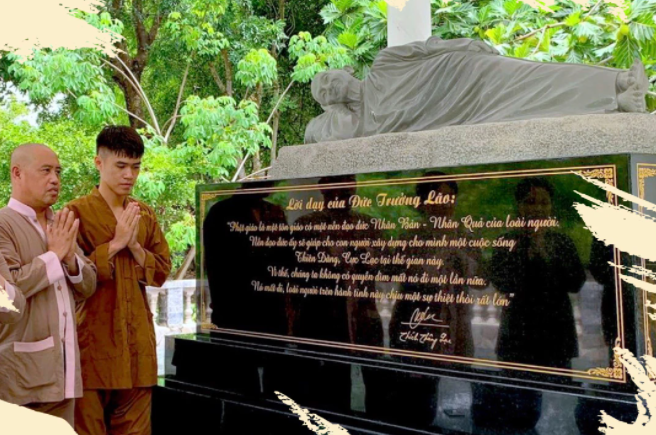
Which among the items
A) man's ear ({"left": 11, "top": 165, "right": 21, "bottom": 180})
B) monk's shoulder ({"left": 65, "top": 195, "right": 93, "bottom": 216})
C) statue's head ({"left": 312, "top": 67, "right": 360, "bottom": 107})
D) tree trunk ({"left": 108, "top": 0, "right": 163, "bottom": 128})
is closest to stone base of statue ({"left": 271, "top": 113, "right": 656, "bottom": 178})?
statue's head ({"left": 312, "top": 67, "right": 360, "bottom": 107})

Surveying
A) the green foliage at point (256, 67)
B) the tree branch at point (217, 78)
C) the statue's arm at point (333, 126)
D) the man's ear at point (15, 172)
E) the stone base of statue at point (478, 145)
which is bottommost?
the man's ear at point (15, 172)

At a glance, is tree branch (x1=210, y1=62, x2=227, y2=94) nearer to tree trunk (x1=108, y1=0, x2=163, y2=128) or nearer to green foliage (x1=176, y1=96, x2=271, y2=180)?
tree trunk (x1=108, y1=0, x2=163, y2=128)

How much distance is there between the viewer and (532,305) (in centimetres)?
300

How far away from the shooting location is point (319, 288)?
380cm

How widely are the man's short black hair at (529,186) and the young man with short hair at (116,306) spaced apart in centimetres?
171

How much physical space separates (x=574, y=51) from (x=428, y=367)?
21.6ft

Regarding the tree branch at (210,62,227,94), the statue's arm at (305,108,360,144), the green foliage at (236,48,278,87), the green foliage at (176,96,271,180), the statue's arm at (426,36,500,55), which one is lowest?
the statue's arm at (305,108,360,144)

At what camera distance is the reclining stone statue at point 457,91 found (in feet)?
11.2

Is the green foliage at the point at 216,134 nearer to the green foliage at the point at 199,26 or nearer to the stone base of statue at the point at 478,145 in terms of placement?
the green foliage at the point at 199,26

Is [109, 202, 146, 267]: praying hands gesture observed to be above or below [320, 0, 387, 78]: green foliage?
below

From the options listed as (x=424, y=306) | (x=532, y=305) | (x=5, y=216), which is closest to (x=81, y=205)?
(x=5, y=216)

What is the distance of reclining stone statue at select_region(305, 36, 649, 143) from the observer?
11.2ft

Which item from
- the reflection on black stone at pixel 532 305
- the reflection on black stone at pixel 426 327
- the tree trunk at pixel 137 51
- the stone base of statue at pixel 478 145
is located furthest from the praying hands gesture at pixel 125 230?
the tree trunk at pixel 137 51

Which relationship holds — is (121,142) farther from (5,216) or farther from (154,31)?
(154,31)
